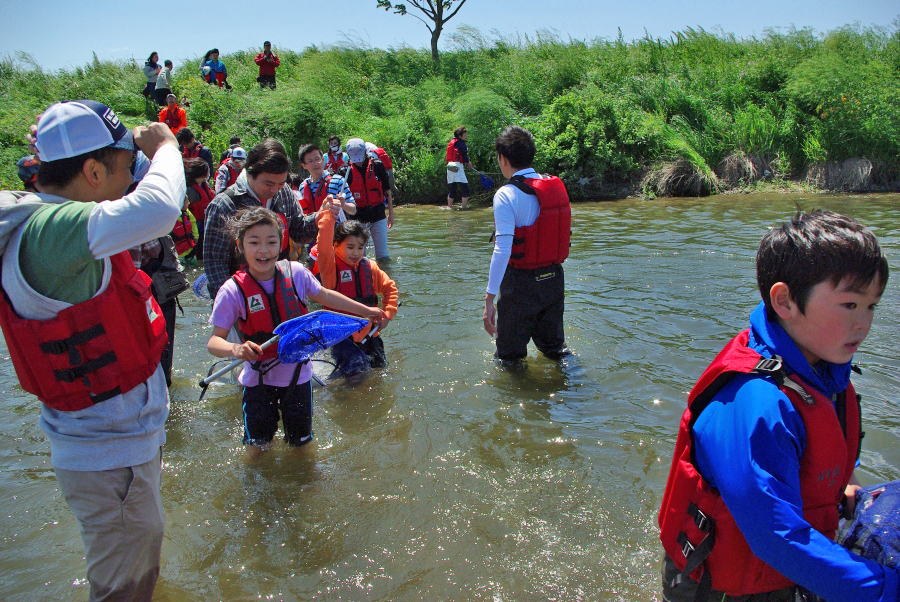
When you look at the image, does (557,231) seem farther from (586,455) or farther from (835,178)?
(835,178)

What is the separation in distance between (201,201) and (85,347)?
6670 mm

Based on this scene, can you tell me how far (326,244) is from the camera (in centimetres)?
501

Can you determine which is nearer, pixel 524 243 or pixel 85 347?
pixel 85 347

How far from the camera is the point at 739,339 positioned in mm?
1771

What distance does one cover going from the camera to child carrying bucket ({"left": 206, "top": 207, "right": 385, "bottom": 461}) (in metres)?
3.51

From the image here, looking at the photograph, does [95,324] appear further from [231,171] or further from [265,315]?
[231,171]

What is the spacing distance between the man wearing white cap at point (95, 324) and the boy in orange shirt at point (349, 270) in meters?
2.70

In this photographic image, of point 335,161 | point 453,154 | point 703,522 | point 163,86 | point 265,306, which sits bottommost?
point 703,522

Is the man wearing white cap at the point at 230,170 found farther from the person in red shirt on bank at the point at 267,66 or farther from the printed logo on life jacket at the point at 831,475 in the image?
the person in red shirt on bank at the point at 267,66

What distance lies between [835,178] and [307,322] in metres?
18.6

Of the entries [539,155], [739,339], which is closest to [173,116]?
[539,155]

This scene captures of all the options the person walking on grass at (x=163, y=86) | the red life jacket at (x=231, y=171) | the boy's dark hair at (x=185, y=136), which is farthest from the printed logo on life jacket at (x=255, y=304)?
the person walking on grass at (x=163, y=86)

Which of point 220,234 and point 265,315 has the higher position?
point 220,234

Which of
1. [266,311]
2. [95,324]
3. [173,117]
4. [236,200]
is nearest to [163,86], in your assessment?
[173,117]
